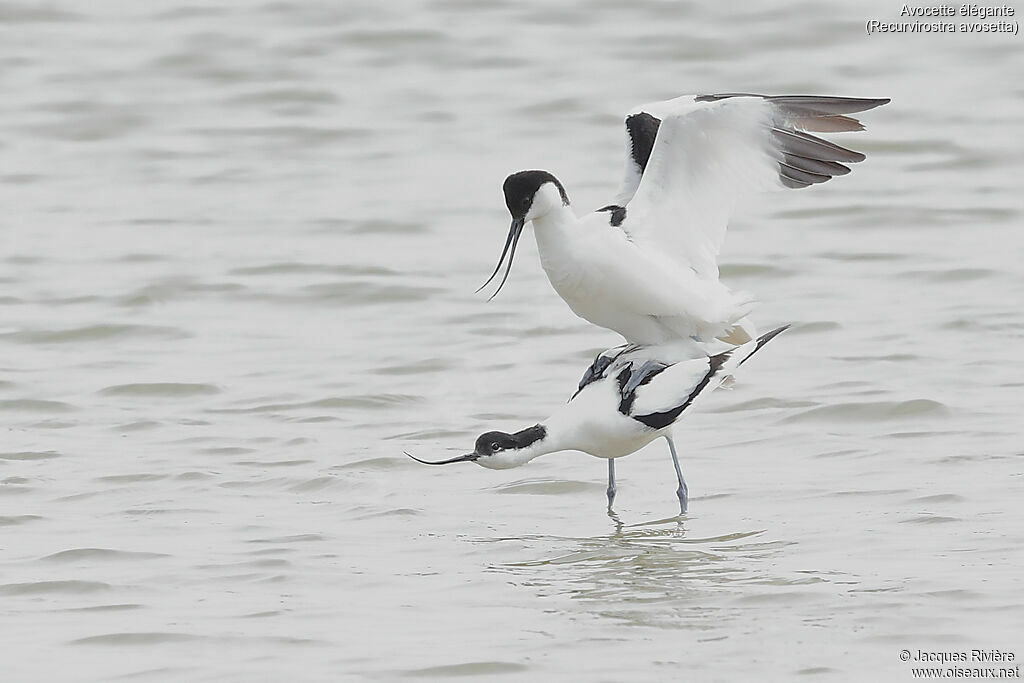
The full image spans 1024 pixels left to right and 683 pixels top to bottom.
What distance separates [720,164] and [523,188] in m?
1.02

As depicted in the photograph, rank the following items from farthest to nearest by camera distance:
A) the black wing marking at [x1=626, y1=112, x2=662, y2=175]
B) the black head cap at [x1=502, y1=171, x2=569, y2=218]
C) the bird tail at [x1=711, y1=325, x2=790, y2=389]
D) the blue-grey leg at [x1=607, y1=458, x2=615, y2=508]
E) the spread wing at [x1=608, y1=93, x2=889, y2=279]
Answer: the black wing marking at [x1=626, y1=112, x2=662, y2=175], the spread wing at [x1=608, y1=93, x2=889, y2=279], the blue-grey leg at [x1=607, y1=458, x2=615, y2=508], the bird tail at [x1=711, y1=325, x2=790, y2=389], the black head cap at [x1=502, y1=171, x2=569, y2=218]

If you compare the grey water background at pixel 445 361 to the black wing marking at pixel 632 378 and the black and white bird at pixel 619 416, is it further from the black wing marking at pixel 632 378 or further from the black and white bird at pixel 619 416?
the black wing marking at pixel 632 378

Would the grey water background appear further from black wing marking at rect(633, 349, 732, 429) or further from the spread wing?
Answer: the spread wing

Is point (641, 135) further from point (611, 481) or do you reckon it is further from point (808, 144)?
point (611, 481)

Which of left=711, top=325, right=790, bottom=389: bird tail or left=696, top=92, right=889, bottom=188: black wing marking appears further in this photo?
left=696, top=92, right=889, bottom=188: black wing marking

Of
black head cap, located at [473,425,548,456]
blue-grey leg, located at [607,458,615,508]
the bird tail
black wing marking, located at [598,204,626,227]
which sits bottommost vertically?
blue-grey leg, located at [607,458,615,508]

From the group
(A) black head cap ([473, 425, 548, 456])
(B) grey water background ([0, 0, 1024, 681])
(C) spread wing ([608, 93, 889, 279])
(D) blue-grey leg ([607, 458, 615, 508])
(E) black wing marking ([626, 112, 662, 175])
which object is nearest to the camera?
(B) grey water background ([0, 0, 1024, 681])

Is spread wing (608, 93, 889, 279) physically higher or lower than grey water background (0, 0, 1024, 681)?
higher

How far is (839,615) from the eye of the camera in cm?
605

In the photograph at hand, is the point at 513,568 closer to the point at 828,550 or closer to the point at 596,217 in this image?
the point at 828,550

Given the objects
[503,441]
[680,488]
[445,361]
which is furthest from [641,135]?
[445,361]

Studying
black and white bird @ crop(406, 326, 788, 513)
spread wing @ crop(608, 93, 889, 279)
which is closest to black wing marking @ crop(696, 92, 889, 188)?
spread wing @ crop(608, 93, 889, 279)

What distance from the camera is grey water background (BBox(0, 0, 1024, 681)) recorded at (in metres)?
6.16

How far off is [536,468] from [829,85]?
8499 millimetres
